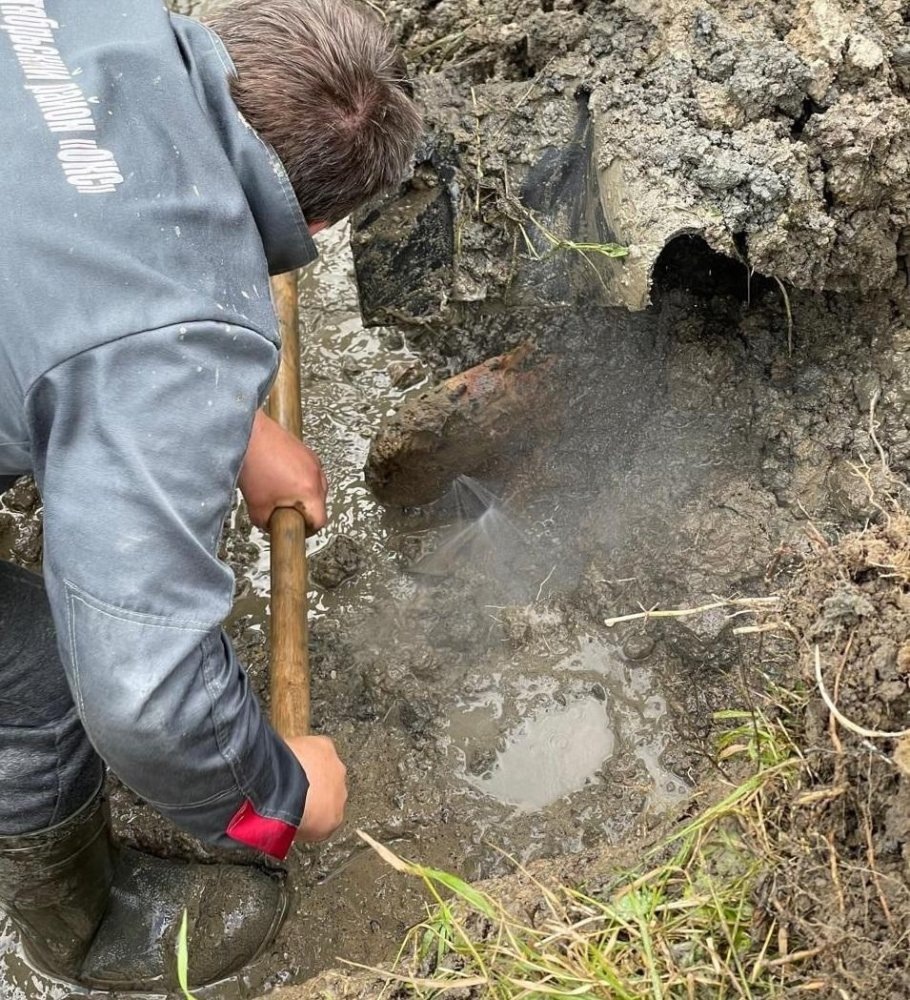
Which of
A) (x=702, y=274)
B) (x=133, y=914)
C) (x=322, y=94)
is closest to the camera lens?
(x=322, y=94)

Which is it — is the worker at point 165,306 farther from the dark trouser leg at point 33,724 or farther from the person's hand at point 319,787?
the dark trouser leg at point 33,724

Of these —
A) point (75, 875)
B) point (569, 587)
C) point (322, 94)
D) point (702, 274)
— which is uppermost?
point (322, 94)

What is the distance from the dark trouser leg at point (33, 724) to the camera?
7.11 ft

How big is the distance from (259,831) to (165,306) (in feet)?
3.29

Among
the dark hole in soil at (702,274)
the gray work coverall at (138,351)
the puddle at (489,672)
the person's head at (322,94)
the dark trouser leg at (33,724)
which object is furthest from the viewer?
the dark hole in soil at (702,274)

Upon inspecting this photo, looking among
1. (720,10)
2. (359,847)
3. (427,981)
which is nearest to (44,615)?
(359,847)

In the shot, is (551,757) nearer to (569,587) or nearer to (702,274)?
(569,587)

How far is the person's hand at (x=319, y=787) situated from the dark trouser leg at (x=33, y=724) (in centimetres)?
54

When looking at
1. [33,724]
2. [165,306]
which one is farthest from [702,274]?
[33,724]

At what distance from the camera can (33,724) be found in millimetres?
2191

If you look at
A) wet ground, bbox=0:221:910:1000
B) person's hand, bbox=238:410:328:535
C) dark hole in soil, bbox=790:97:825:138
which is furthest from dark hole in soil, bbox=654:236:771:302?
person's hand, bbox=238:410:328:535

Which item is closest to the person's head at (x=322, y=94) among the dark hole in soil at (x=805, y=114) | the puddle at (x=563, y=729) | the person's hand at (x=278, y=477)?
the person's hand at (x=278, y=477)

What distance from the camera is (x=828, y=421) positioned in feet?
8.93

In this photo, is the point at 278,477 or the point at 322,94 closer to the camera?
the point at 322,94
